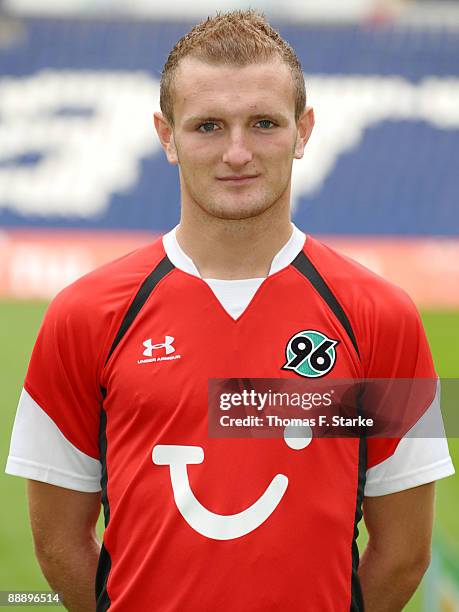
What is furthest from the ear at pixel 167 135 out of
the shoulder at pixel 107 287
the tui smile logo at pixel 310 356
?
the tui smile logo at pixel 310 356

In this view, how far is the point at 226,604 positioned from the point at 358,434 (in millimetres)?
483

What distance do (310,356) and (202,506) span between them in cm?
41

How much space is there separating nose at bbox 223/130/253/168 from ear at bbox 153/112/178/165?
0.63 feet

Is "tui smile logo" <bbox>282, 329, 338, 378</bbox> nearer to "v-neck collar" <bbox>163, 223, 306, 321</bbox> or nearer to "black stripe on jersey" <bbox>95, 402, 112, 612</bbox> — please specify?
"v-neck collar" <bbox>163, 223, 306, 321</bbox>

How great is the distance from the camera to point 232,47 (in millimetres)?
2361

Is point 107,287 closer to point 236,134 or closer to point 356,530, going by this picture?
point 236,134

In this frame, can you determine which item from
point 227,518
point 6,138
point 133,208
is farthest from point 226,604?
point 6,138

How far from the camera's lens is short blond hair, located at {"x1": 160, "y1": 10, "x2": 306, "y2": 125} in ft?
7.75

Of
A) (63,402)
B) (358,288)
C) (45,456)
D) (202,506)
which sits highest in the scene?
(358,288)

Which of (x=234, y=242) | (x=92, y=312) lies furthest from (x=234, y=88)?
(x=92, y=312)

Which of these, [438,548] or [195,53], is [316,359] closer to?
[195,53]

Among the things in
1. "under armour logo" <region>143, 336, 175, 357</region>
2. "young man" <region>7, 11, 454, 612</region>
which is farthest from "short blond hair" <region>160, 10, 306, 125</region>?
"under armour logo" <region>143, 336, 175, 357</region>

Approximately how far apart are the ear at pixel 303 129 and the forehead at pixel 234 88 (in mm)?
99

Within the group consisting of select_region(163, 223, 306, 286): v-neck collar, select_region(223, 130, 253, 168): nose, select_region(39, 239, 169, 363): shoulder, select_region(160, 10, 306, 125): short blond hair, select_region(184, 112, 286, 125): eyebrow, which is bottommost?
select_region(39, 239, 169, 363): shoulder
